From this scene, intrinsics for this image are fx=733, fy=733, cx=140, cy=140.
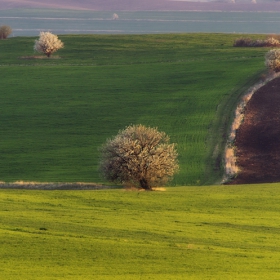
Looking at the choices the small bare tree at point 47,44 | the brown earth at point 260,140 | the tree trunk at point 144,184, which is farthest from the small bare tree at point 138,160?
the small bare tree at point 47,44

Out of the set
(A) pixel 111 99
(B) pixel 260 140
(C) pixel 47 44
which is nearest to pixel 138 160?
(B) pixel 260 140

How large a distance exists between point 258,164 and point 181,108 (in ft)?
65.4

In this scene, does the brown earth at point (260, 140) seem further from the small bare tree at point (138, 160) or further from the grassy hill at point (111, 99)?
the small bare tree at point (138, 160)

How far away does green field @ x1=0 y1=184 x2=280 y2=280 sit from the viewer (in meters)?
26.4

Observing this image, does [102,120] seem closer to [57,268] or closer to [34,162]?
[34,162]

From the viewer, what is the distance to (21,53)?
110 m

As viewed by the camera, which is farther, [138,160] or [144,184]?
[144,184]

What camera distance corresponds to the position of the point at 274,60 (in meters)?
84.4

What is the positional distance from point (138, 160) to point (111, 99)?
36.6 m

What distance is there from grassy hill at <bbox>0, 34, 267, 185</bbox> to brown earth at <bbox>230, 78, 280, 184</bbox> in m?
1.94

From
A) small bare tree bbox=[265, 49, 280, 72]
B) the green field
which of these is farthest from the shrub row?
the green field

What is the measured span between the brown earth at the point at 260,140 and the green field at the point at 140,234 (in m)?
10.4

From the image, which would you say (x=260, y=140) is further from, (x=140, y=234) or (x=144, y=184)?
(x=140, y=234)

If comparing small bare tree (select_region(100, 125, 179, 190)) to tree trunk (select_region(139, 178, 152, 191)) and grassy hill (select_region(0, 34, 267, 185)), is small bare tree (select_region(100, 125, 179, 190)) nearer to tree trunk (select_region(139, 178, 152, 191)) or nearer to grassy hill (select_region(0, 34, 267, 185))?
tree trunk (select_region(139, 178, 152, 191))
